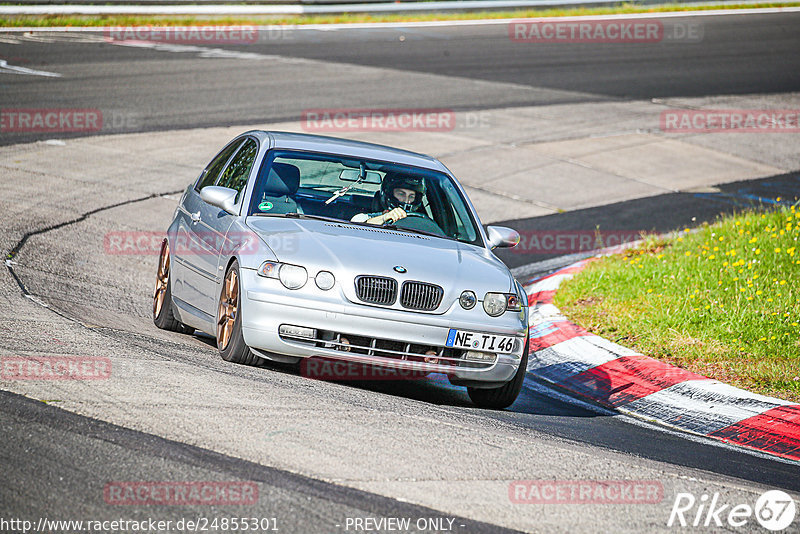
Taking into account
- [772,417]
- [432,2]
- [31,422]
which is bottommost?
[772,417]

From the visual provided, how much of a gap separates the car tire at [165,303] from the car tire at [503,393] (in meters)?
2.44

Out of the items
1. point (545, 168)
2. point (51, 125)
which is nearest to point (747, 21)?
point (545, 168)

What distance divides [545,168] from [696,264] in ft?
19.5

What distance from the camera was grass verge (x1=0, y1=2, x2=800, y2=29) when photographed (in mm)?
25391

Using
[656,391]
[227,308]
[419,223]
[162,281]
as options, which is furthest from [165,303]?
[656,391]

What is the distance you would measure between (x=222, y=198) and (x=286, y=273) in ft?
3.62

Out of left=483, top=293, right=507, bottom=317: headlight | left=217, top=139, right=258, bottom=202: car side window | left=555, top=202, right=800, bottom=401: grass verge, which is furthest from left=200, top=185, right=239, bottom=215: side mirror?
left=555, top=202, right=800, bottom=401: grass verge

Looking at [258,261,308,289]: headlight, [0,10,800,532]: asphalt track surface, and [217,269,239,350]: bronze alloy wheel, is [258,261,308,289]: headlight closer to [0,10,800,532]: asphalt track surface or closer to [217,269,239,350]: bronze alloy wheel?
[217,269,239,350]: bronze alloy wheel

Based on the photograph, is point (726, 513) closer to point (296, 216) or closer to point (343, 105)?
point (296, 216)

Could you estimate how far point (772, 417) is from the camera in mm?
7328

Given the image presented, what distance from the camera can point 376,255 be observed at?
22.3ft

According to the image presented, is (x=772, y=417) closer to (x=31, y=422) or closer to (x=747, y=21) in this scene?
(x=31, y=422)

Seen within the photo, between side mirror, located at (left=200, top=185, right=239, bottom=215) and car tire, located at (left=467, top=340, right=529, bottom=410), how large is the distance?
2.13 meters

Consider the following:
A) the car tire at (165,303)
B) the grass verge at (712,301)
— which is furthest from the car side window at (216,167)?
the grass verge at (712,301)
